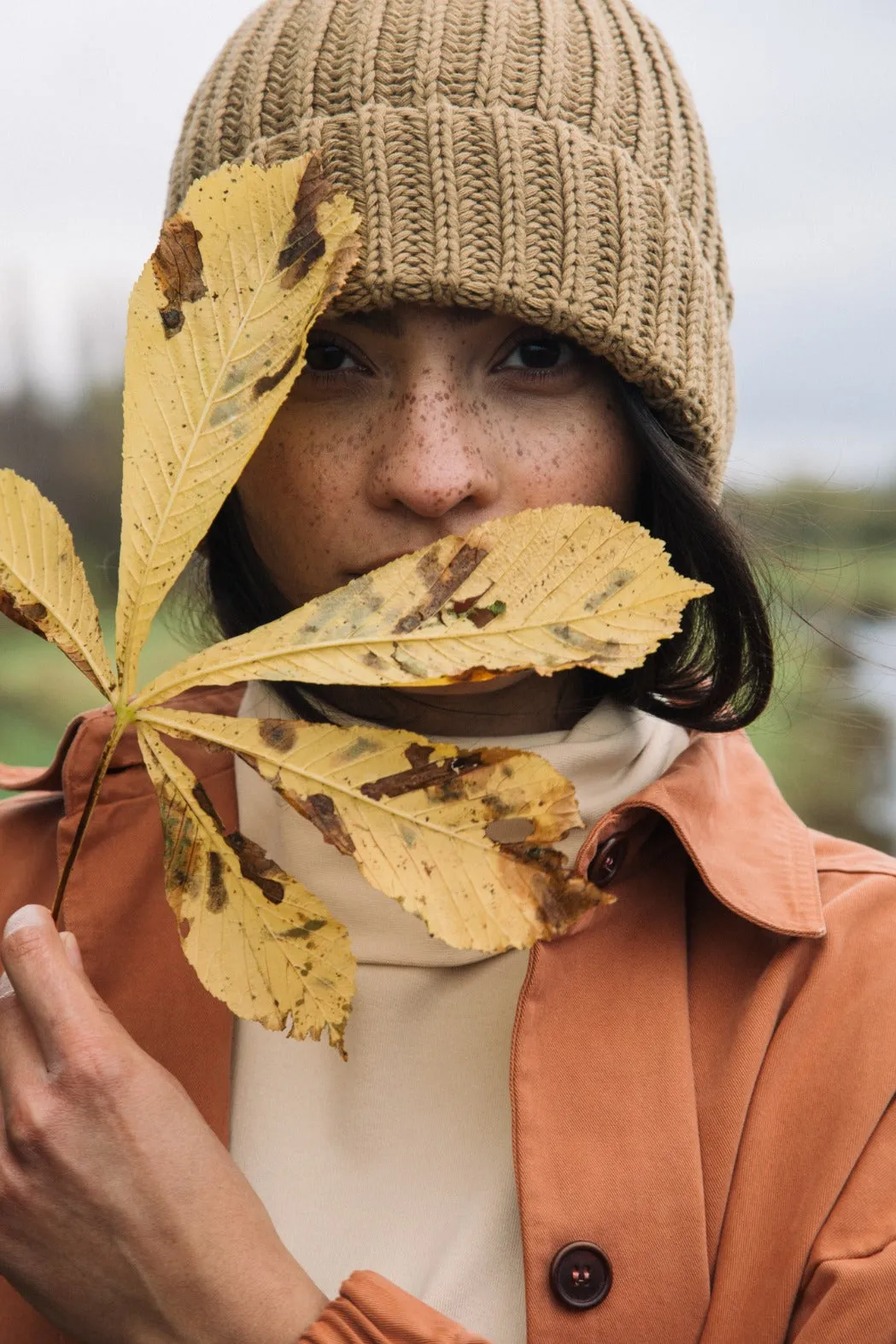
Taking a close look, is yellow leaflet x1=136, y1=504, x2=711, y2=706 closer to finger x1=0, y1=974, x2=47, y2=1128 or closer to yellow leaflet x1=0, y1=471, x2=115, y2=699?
yellow leaflet x1=0, y1=471, x2=115, y2=699

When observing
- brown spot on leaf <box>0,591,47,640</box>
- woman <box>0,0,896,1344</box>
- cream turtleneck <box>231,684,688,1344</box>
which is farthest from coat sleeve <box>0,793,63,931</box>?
brown spot on leaf <box>0,591,47,640</box>

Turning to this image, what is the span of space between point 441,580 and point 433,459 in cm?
19

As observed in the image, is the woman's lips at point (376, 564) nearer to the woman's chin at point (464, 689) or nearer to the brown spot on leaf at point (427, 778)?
the woman's chin at point (464, 689)

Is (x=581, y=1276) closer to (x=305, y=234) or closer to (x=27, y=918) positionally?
(x=27, y=918)

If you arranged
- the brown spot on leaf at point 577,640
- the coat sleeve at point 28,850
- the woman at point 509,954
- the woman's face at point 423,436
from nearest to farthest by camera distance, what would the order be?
the brown spot on leaf at point 577,640 → the woman at point 509,954 → the woman's face at point 423,436 → the coat sleeve at point 28,850

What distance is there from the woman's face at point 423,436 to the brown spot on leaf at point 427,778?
21cm

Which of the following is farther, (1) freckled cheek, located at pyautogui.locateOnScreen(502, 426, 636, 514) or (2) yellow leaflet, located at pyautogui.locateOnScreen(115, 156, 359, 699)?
(1) freckled cheek, located at pyautogui.locateOnScreen(502, 426, 636, 514)

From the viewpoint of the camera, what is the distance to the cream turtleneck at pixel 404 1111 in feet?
2.24

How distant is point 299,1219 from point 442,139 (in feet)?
2.01

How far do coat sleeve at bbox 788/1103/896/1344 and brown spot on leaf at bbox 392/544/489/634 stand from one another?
38 centimetres

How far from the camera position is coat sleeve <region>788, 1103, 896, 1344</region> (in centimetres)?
60

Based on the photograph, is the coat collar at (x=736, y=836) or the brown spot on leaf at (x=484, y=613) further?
the coat collar at (x=736, y=836)

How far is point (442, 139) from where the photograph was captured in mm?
710

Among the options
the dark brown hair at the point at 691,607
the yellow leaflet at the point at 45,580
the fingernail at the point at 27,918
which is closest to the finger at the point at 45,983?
the fingernail at the point at 27,918
